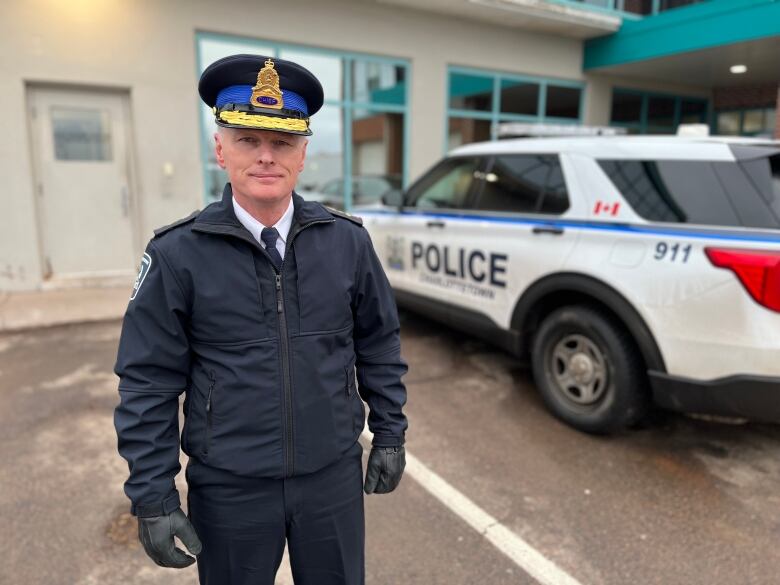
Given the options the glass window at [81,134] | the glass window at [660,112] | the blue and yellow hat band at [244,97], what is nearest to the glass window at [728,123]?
the glass window at [660,112]

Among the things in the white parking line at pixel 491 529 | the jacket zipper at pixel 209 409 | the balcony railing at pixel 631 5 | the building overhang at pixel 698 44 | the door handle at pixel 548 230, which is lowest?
the white parking line at pixel 491 529

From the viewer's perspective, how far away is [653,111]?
1308 cm

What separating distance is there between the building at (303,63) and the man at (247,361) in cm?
693

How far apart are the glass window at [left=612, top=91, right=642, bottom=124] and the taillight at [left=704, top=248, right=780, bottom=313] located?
1054 cm

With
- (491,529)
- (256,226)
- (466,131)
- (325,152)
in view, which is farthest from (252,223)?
(466,131)

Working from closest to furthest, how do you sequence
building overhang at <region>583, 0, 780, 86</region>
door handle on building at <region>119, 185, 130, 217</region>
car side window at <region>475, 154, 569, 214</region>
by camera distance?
car side window at <region>475, 154, 569, 214</region> → door handle on building at <region>119, 185, 130, 217</region> → building overhang at <region>583, 0, 780, 86</region>

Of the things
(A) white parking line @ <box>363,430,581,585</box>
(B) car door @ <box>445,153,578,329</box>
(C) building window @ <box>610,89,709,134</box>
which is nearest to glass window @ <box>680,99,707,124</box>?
(C) building window @ <box>610,89,709,134</box>

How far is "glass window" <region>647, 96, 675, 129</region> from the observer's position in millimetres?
13008

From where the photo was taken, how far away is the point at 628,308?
3.33 metres

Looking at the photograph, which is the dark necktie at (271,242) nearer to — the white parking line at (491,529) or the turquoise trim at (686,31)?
the white parking line at (491,529)

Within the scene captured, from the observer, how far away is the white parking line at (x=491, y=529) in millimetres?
2453

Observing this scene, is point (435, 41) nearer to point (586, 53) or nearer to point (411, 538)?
point (586, 53)

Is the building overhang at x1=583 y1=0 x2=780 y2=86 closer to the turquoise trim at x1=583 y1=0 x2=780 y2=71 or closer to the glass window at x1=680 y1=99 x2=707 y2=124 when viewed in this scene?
the turquoise trim at x1=583 y1=0 x2=780 y2=71

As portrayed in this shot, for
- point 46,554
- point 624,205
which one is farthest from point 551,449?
point 46,554
